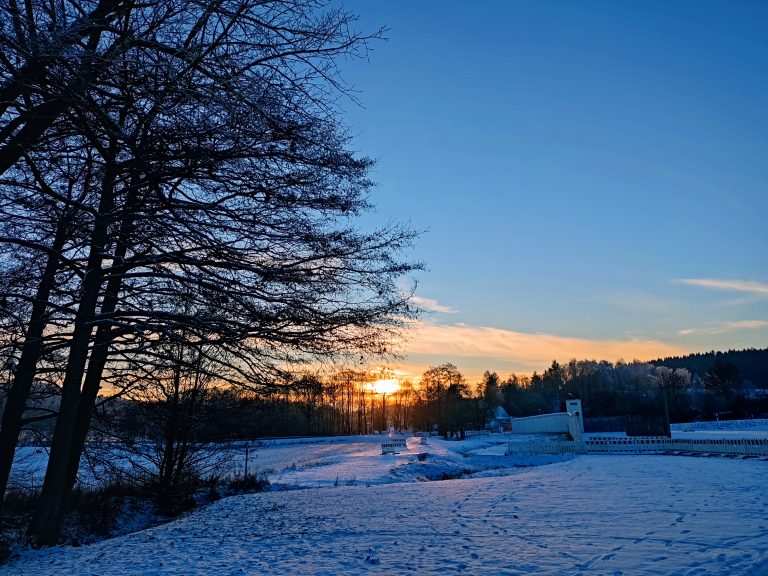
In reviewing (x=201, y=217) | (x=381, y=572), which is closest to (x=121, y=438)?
(x=201, y=217)

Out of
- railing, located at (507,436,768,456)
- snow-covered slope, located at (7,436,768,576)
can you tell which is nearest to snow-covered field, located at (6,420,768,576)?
snow-covered slope, located at (7,436,768,576)

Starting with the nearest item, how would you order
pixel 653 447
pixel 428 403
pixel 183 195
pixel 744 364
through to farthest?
pixel 183 195 → pixel 653 447 → pixel 428 403 → pixel 744 364

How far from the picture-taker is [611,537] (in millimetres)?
7465

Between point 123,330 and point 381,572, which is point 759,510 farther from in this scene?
point 123,330

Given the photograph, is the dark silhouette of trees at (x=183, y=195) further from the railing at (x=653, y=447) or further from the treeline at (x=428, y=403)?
the railing at (x=653, y=447)

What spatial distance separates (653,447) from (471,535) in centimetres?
2344

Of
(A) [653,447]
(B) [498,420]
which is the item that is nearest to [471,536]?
(A) [653,447]

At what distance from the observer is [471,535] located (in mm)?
8062

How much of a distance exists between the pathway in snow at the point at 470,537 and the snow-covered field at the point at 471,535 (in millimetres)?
22

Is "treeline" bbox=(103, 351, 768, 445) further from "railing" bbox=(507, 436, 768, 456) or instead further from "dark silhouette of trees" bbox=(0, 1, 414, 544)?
"railing" bbox=(507, 436, 768, 456)

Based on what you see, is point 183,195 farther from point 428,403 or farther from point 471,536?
point 428,403

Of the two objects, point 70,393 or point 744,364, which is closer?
point 70,393

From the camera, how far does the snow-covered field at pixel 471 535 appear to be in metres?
6.28

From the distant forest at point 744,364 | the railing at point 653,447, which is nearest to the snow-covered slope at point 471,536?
the railing at point 653,447
